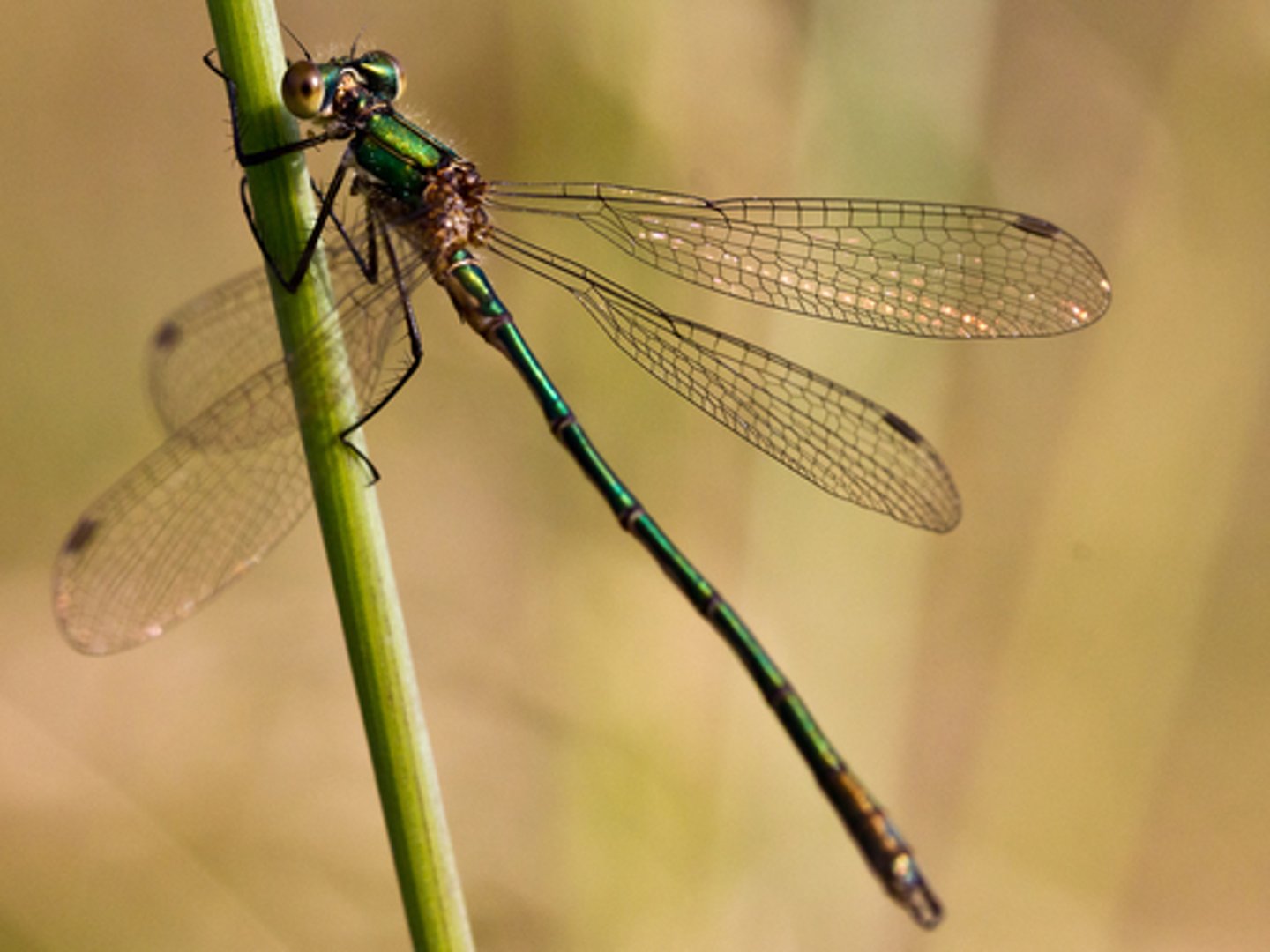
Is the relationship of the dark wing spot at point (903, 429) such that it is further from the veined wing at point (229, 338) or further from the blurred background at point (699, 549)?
the veined wing at point (229, 338)

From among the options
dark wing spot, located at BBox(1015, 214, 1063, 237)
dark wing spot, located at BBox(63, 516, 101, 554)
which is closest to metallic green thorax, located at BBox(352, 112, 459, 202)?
dark wing spot, located at BBox(63, 516, 101, 554)

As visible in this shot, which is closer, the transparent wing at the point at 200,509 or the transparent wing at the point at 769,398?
the transparent wing at the point at 200,509

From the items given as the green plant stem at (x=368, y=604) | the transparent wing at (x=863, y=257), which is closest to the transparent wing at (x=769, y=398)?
the transparent wing at (x=863, y=257)

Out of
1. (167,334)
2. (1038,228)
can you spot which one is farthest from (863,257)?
(167,334)

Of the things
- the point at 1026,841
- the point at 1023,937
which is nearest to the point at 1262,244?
the point at 1026,841

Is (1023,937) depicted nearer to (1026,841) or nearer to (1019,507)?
(1026,841)

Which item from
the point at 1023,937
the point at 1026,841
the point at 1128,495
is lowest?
the point at 1023,937
